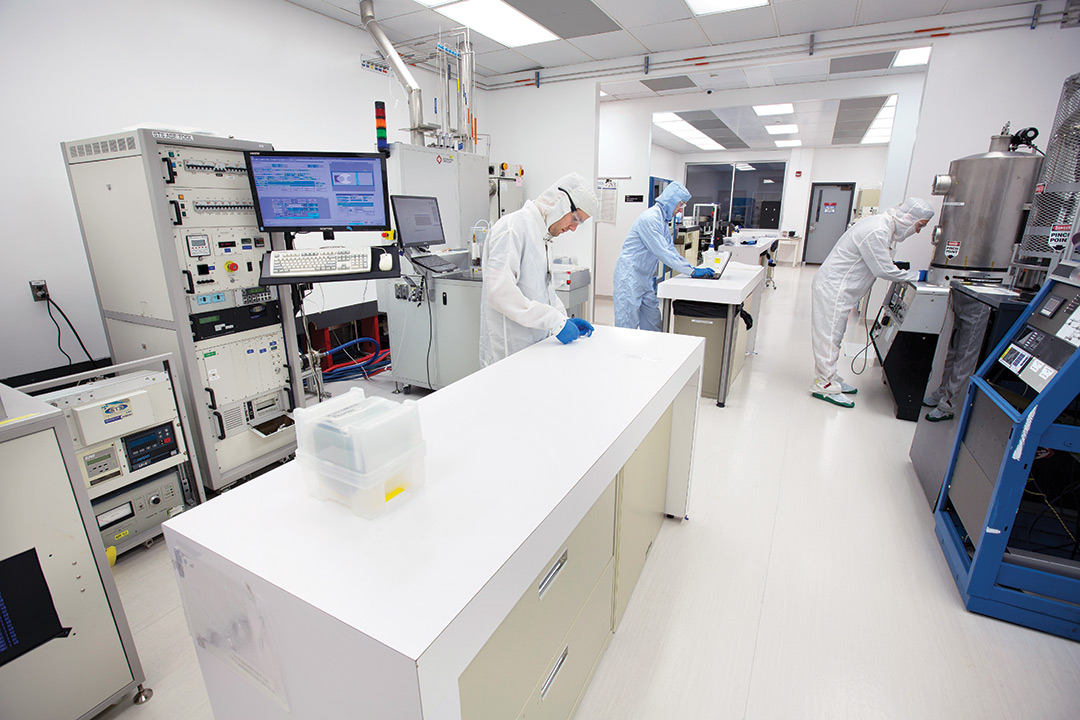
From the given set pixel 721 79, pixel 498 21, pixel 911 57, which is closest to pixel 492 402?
pixel 498 21

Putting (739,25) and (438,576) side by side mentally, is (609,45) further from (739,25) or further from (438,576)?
(438,576)

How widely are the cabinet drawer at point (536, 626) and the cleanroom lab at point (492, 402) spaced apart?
1 centimetres

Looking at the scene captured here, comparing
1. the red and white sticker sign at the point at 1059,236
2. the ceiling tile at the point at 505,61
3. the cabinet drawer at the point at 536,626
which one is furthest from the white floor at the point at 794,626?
the ceiling tile at the point at 505,61

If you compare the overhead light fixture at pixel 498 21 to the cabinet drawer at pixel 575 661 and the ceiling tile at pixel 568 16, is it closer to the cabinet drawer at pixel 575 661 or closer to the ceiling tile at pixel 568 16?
the ceiling tile at pixel 568 16

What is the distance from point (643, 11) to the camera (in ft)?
12.4

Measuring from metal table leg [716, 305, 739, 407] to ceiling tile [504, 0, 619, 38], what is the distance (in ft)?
8.51

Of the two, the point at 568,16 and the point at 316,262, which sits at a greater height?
the point at 568,16

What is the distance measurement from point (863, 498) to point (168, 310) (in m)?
3.32

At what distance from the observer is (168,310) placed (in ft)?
6.82

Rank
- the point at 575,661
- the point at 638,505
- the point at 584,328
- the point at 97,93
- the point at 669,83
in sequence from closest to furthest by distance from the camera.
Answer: the point at 575,661
the point at 638,505
the point at 584,328
the point at 97,93
the point at 669,83

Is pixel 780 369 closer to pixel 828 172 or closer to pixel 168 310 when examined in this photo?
pixel 168 310

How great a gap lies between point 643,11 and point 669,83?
1.81m

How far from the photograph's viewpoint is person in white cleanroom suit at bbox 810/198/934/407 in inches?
127

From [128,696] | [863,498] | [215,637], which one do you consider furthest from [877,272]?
[128,696]
